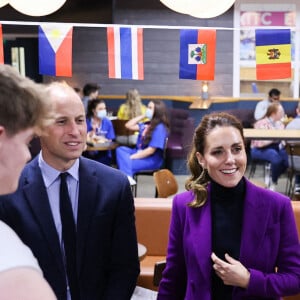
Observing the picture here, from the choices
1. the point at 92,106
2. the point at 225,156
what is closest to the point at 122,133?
the point at 92,106

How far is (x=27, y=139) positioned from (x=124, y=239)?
3.08 feet

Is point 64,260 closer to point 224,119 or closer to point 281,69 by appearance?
point 224,119

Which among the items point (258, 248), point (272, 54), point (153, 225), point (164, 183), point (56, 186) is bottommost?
point (153, 225)

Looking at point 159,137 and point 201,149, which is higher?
point 201,149

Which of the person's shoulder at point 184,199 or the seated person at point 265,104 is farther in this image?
the seated person at point 265,104

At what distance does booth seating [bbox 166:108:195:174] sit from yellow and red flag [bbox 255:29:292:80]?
216 inches

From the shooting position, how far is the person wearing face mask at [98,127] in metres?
7.06

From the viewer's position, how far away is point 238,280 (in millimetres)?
1740

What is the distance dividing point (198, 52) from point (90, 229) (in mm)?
2169

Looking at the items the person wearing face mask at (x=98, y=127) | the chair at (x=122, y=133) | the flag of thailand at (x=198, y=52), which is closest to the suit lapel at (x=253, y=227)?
the flag of thailand at (x=198, y=52)

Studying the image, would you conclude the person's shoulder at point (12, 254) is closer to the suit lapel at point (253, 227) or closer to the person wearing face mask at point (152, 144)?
the suit lapel at point (253, 227)

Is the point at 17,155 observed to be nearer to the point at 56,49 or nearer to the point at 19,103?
the point at 19,103

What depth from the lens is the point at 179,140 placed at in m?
9.71

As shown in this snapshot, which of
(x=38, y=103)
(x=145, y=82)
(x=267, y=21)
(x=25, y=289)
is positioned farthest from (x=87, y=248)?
(x=267, y=21)
